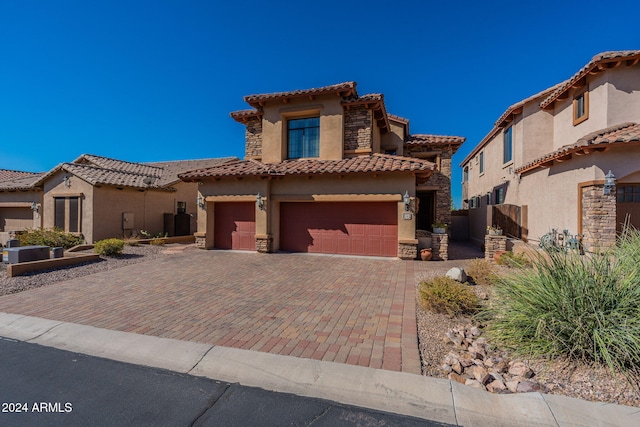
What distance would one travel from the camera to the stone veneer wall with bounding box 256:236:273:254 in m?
13.4

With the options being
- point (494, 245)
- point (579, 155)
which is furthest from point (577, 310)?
point (579, 155)

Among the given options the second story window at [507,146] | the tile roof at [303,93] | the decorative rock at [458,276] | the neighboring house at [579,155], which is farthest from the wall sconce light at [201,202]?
the second story window at [507,146]

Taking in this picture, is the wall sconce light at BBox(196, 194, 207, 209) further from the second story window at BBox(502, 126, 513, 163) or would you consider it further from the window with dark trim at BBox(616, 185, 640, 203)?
the second story window at BBox(502, 126, 513, 163)

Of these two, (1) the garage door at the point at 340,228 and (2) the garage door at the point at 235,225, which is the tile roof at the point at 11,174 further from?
(1) the garage door at the point at 340,228

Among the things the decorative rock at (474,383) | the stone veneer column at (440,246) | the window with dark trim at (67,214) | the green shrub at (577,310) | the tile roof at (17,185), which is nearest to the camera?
the decorative rock at (474,383)

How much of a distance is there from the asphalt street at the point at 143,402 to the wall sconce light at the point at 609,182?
10.9 meters

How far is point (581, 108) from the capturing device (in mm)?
11883

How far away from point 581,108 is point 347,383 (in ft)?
49.6

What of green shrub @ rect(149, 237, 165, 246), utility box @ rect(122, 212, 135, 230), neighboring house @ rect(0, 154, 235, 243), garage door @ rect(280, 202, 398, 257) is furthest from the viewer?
utility box @ rect(122, 212, 135, 230)

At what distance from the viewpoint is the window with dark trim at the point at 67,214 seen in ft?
53.3

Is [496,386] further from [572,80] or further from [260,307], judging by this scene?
[572,80]

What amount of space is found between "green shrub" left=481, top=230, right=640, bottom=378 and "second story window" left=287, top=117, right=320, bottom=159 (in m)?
11.6

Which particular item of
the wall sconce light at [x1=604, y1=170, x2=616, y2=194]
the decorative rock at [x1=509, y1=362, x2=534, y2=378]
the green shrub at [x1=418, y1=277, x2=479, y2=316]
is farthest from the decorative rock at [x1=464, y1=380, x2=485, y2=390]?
the wall sconce light at [x1=604, y1=170, x2=616, y2=194]

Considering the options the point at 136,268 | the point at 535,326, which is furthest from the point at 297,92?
the point at 535,326
